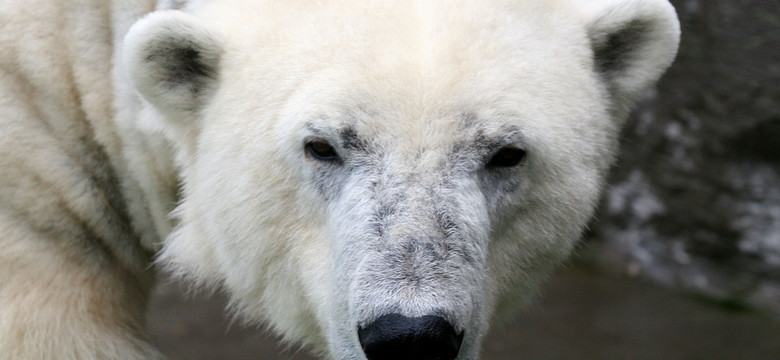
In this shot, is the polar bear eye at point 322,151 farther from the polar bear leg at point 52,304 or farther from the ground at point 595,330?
the ground at point 595,330

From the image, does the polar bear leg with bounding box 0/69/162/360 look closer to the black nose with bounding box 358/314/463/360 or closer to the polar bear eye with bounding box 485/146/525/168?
the black nose with bounding box 358/314/463/360

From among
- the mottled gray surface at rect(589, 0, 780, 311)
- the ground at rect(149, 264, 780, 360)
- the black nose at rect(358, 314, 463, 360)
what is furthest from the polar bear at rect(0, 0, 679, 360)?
the mottled gray surface at rect(589, 0, 780, 311)

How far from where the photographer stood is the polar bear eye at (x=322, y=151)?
2355mm

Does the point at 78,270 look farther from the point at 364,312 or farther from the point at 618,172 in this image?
the point at 618,172

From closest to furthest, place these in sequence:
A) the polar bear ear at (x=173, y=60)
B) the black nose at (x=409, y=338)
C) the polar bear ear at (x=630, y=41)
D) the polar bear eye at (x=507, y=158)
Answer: the black nose at (x=409, y=338) → the polar bear eye at (x=507, y=158) → the polar bear ear at (x=173, y=60) → the polar bear ear at (x=630, y=41)

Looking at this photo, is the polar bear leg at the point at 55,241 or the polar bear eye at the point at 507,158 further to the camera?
the polar bear leg at the point at 55,241

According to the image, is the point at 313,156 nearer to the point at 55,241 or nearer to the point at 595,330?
the point at 55,241

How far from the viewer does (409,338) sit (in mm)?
2029

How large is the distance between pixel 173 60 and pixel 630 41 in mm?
1288

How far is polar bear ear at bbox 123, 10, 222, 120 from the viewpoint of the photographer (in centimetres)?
246

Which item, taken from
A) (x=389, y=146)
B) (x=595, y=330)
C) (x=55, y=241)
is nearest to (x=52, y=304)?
(x=55, y=241)

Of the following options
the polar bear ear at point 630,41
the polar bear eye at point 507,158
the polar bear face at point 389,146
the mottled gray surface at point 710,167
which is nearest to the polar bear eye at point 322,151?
the polar bear face at point 389,146

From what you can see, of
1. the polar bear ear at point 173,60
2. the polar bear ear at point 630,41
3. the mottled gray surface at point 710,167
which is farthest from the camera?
the mottled gray surface at point 710,167

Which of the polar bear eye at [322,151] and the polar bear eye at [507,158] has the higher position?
the polar bear eye at [322,151]
